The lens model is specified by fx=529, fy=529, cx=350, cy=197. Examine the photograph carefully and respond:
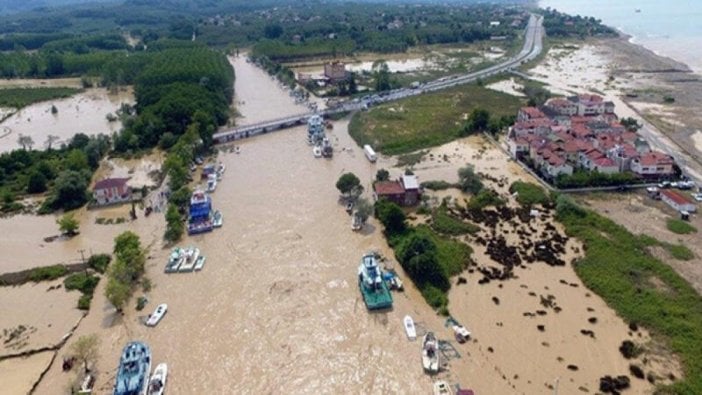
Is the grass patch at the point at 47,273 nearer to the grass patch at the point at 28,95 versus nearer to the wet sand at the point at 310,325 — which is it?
the wet sand at the point at 310,325

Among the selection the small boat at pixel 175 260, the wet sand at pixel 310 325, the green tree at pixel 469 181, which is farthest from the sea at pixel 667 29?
the small boat at pixel 175 260

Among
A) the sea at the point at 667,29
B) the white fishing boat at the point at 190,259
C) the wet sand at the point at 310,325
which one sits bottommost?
the wet sand at the point at 310,325

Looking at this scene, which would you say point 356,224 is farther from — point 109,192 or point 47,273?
point 109,192

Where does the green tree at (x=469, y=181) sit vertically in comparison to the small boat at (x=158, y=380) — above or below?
above

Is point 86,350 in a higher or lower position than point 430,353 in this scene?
higher

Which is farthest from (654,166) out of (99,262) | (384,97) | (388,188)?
(99,262)
